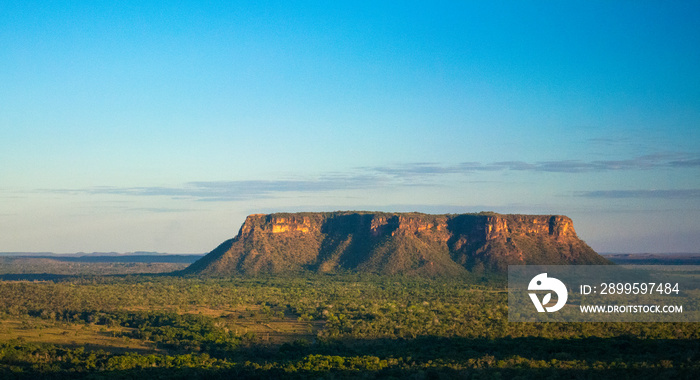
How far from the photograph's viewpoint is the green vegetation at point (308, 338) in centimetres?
4356

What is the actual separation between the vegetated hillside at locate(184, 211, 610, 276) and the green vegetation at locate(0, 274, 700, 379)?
40.7 meters

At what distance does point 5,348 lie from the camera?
51219mm

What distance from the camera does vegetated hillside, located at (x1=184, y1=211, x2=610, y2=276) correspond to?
14200 centimetres

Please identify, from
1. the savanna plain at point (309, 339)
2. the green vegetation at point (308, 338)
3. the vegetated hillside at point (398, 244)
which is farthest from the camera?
the vegetated hillside at point (398, 244)

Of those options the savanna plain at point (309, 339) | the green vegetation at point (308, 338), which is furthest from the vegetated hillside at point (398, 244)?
the green vegetation at point (308, 338)

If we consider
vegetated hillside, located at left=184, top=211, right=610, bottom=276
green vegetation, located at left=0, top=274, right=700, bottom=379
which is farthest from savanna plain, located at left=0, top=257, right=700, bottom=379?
vegetated hillside, located at left=184, top=211, right=610, bottom=276

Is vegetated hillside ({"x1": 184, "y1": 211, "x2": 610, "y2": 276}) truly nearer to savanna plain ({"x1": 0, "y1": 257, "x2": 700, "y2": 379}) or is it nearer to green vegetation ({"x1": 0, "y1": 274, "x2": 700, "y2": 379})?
savanna plain ({"x1": 0, "y1": 257, "x2": 700, "y2": 379})

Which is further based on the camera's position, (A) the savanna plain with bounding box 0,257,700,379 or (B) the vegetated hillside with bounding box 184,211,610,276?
(B) the vegetated hillside with bounding box 184,211,610,276

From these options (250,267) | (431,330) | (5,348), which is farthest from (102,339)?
(250,267)

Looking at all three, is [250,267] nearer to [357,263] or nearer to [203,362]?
[357,263]

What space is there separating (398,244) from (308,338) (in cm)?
8557

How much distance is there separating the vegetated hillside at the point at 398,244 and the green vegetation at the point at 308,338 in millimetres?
40682

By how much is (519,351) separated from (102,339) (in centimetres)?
3519

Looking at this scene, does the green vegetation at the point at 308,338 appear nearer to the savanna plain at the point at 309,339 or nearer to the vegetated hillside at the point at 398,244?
the savanna plain at the point at 309,339
